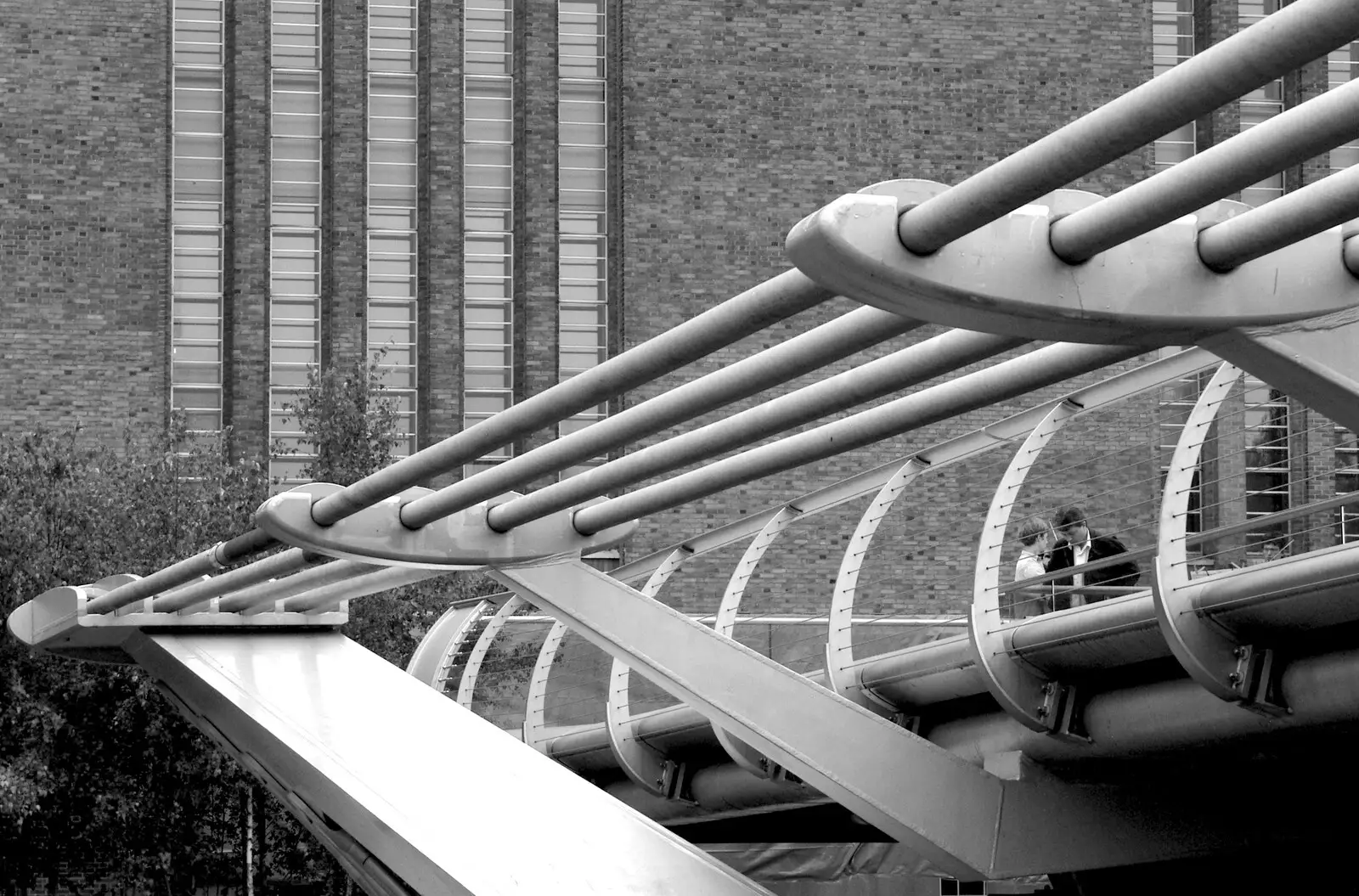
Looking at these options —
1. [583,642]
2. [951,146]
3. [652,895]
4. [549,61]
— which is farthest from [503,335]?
[652,895]

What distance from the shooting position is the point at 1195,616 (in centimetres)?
604

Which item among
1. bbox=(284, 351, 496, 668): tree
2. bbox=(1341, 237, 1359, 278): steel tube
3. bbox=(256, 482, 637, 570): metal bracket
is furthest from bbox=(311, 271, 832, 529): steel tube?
bbox=(284, 351, 496, 668): tree

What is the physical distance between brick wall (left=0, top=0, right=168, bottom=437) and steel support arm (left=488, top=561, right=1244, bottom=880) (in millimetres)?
20767

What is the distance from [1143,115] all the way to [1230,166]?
0.12 m

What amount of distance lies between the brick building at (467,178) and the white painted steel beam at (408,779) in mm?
18715

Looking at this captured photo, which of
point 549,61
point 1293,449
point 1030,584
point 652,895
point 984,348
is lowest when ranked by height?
point 1293,449

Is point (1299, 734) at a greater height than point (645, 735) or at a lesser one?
greater

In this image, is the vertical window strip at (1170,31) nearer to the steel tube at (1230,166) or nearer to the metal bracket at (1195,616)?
the metal bracket at (1195,616)

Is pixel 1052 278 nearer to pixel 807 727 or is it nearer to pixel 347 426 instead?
pixel 807 727

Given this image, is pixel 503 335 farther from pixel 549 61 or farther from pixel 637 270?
pixel 549 61

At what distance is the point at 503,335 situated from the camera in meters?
27.1

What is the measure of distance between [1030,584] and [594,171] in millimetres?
21485

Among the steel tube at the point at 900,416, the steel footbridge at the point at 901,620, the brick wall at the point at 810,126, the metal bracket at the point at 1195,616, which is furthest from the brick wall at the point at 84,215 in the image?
the steel tube at the point at 900,416

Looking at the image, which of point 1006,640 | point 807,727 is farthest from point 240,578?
point 1006,640
